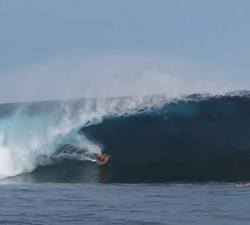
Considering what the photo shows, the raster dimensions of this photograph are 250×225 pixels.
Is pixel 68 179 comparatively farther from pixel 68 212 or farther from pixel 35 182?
pixel 68 212

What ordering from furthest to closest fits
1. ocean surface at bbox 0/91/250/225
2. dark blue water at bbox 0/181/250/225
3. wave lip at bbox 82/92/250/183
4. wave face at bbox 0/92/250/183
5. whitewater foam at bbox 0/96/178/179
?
whitewater foam at bbox 0/96/178/179, wave face at bbox 0/92/250/183, wave lip at bbox 82/92/250/183, ocean surface at bbox 0/91/250/225, dark blue water at bbox 0/181/250/225

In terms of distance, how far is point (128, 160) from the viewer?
842 inches

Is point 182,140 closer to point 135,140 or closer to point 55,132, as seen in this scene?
point 135,140

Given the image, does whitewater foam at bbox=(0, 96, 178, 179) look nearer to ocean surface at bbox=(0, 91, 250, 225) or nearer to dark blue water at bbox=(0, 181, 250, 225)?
ocean surface at bbox=(0, 91, 250, 225)

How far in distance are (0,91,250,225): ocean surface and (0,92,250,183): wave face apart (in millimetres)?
32

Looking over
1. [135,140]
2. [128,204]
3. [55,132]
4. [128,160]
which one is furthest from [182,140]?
[128,204]

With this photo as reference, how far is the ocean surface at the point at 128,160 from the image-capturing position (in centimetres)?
1407

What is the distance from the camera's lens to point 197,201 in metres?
14.8

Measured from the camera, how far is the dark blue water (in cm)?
1304

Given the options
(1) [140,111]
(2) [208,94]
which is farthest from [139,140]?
(2) [208,94]

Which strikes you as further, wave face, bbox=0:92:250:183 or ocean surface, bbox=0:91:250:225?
wave face, bbox=0:92:250:183

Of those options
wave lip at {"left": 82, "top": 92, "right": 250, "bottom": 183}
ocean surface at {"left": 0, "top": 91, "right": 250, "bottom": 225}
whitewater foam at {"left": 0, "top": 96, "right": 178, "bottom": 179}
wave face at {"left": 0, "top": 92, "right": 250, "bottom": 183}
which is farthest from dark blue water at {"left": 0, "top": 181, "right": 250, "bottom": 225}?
whitewater foam at {"left": 0, "top": 96, "right": 178, "bottom": 179}

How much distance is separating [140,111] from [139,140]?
191 centimetres

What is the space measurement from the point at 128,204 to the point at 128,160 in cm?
660
